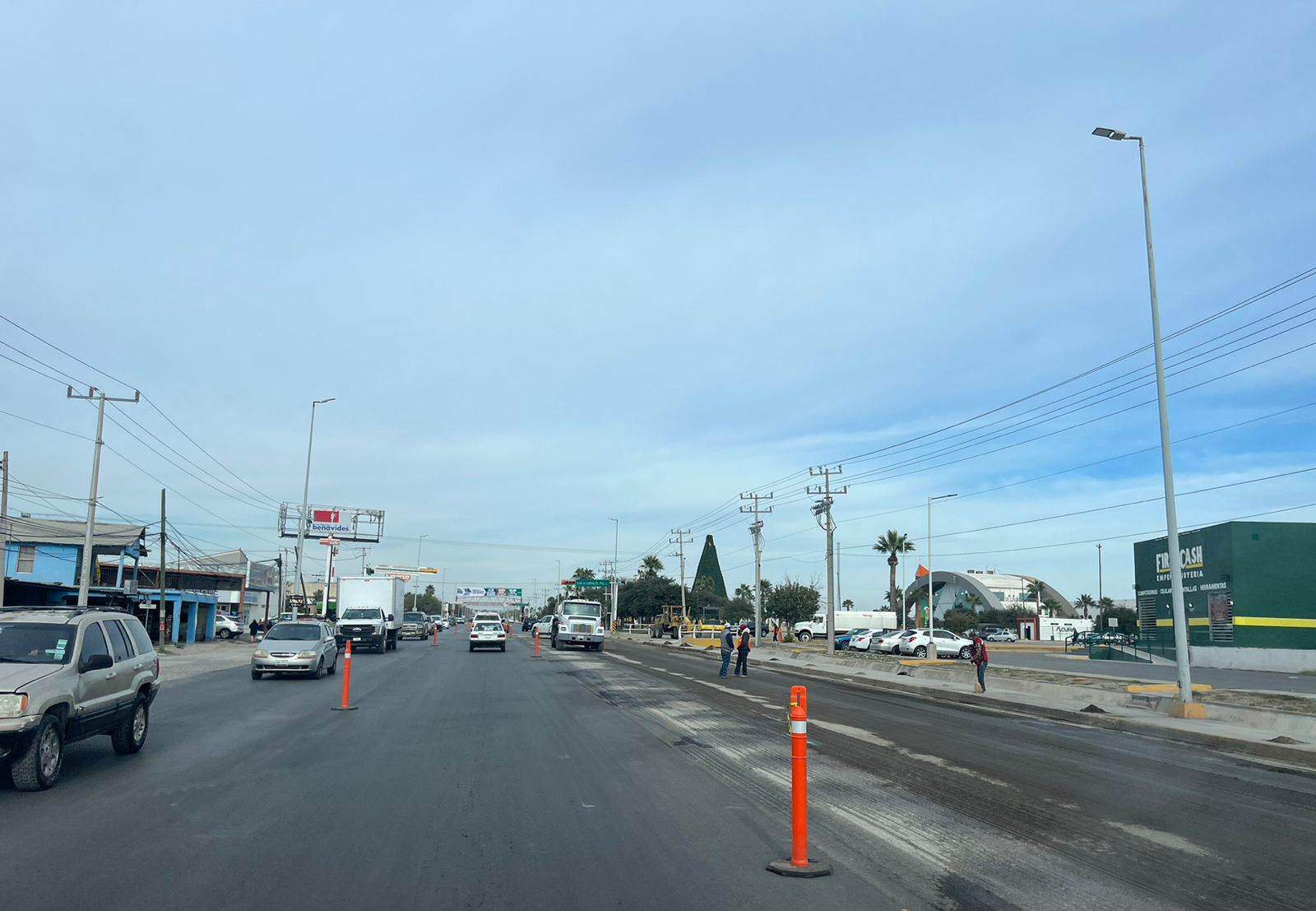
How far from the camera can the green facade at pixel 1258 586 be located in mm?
46031

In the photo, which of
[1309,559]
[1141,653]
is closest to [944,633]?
[1141,653]

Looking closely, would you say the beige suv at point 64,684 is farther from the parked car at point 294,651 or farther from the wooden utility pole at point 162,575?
the wooden utility pole at point 162,575

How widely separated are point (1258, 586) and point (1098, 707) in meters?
29.0

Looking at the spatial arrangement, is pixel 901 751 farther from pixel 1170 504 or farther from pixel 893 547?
pixel 893 547

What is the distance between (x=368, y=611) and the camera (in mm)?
44844

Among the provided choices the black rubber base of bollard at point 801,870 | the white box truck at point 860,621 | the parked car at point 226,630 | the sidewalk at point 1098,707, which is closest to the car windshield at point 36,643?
the black rubber base of bollard at point 801,870

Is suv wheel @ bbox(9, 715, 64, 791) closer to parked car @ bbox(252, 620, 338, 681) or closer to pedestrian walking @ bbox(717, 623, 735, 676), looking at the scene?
parked car @ bbox(252, 620, 338, 681)

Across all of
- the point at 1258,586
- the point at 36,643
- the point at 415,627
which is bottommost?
the point at 415,627


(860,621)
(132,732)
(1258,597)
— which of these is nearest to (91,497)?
(132,732)

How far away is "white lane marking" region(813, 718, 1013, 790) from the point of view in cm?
1175

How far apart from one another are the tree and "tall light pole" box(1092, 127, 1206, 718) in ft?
279

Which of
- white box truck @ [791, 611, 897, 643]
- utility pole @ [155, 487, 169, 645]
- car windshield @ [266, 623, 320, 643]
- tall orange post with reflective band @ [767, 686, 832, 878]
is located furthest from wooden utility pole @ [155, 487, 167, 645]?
white box truck @ [791, 611, 897, 643]

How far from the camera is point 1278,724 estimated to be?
19094 mm

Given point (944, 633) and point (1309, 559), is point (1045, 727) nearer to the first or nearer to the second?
point (1309, 559)
